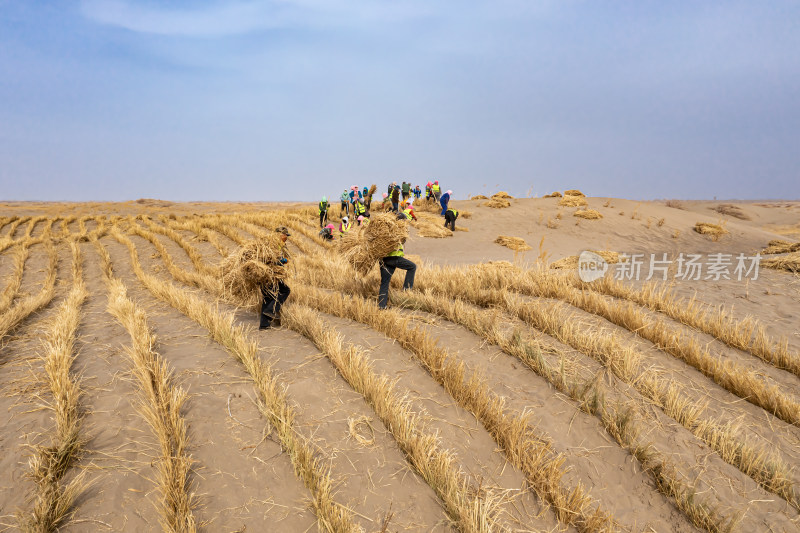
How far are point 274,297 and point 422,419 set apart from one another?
11.0 ft

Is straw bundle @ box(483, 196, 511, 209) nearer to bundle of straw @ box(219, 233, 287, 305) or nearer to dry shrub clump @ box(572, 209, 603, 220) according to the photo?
dry shrub clump @ box(572, 209, 603, 220)

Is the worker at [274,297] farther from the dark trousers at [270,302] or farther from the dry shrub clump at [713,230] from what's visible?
the dry shrub clump at [713,230]

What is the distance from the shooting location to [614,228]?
21422mm

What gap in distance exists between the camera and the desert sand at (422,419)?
2539mm

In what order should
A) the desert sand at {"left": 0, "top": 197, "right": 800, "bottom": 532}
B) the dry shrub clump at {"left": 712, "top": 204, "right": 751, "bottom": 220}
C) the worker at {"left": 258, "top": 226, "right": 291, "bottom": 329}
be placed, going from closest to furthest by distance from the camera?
the desert sand at {"left": 0, "top": 197, "right": 800, "bottom": 532} < the worker at {"left": 258, "top": 226, "right": 291, "bottom": 329} < the dry shrub clump at {"left": 712, "top": 204, "right": 751, "bottom": 220}

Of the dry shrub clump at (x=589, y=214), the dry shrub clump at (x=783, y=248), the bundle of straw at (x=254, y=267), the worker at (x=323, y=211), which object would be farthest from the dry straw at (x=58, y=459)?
the dry shrub clump at (x=589, y=214)

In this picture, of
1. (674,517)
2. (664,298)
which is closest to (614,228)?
(664,298)

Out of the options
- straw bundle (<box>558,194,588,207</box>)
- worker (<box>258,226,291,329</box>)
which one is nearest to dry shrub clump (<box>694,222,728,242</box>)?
straw bundle (<box>558,194,588,207</box>)

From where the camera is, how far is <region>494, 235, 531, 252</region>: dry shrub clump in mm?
17375

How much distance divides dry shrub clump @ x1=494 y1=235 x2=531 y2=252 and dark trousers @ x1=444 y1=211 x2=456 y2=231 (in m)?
2.59

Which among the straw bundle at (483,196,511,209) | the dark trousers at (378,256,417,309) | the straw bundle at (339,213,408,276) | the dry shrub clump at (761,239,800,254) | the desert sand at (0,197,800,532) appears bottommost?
the desert sand at (0,197,800,532)

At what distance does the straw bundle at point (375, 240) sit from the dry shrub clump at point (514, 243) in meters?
12.1

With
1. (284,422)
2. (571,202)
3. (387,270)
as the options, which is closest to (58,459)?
(284,422)

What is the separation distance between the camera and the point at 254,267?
5438mm
